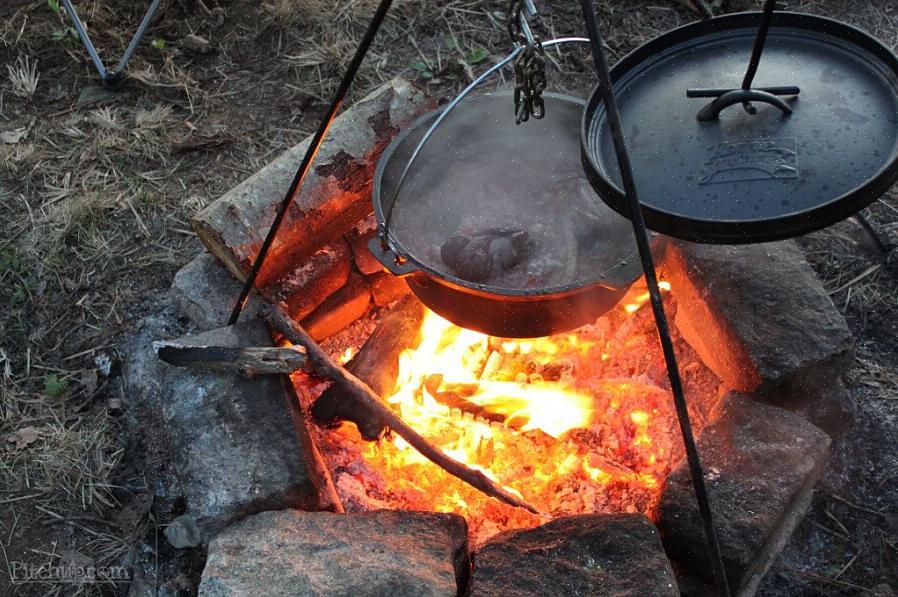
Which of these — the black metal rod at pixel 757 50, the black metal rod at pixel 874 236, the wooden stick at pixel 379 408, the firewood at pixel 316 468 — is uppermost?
the black metal rod at pixel 757 50

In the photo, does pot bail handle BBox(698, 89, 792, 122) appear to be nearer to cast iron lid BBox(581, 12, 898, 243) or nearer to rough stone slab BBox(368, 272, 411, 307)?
cast iron lid BBox(581, 12, 898, 243)

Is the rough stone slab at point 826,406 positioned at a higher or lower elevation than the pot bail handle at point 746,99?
lower

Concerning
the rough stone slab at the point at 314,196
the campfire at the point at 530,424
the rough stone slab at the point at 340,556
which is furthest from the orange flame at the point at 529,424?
the rough stone slab at the point at 314,196

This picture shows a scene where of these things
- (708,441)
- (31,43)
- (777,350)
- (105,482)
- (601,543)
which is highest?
(777,350)

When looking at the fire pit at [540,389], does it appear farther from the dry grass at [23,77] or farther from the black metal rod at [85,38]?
the dry grass at [23,77]

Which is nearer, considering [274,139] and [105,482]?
[105,482]

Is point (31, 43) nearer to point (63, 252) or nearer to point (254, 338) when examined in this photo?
point (63, 252)

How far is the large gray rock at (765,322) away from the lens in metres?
2.18

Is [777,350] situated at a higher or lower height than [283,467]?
higher

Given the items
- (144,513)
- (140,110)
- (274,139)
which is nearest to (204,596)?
(144,513)

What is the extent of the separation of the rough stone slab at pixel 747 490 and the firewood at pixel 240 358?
1117mm

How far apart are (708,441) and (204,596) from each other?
1.37m

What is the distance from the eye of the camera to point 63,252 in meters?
2.97

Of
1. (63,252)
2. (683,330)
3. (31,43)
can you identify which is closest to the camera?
(683,330)
